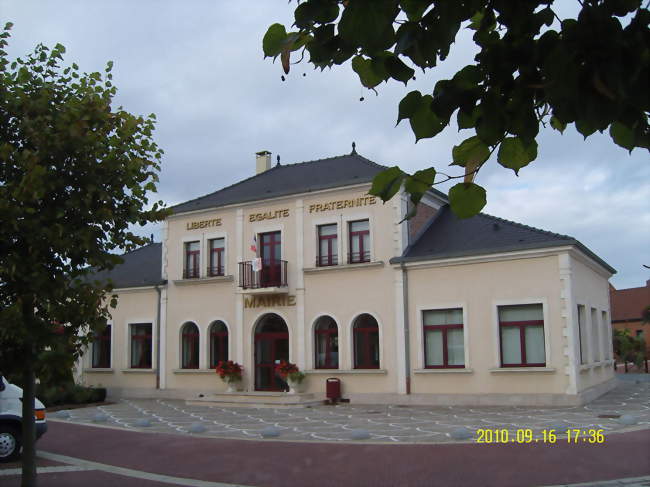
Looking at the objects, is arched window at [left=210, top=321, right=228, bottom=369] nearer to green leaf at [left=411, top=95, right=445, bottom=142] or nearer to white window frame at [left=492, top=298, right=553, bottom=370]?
white window frame at [left=492, top=298, right=553, bottom=370]

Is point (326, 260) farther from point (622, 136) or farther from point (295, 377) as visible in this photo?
point (622, 136)

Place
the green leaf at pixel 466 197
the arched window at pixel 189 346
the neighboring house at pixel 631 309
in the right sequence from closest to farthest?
1. the green leaf at pixel 466 197
2. the arched window at pixel 189 346
3. the neighboring house at pixel 631 309

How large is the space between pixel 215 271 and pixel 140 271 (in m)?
5.48

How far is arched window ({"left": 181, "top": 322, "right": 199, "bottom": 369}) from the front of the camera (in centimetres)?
2689

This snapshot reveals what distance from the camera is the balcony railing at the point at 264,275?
24875 mm

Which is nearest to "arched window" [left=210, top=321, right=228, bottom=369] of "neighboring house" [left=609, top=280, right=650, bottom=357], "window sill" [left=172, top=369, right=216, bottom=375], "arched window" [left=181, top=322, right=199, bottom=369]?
"window sill" [left=172, top=369, right=216, bottom=375]

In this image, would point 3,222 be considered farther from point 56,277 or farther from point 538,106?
point 538,106

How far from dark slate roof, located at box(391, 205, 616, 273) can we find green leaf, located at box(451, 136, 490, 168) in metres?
18.5

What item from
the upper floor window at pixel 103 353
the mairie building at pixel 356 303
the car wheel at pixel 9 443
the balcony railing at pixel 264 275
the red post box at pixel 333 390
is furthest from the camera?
the upper floor window at pixel 103 353

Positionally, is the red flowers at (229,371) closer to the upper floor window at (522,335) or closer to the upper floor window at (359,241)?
the upper floor window at (359,241)

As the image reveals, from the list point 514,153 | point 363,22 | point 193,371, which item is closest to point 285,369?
point 193,371

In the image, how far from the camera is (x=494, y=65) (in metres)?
2.41

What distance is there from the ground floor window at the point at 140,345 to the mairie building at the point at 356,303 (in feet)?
0.20

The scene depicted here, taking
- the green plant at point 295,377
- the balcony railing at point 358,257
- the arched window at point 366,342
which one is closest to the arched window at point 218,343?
the green plant at point 295,377
